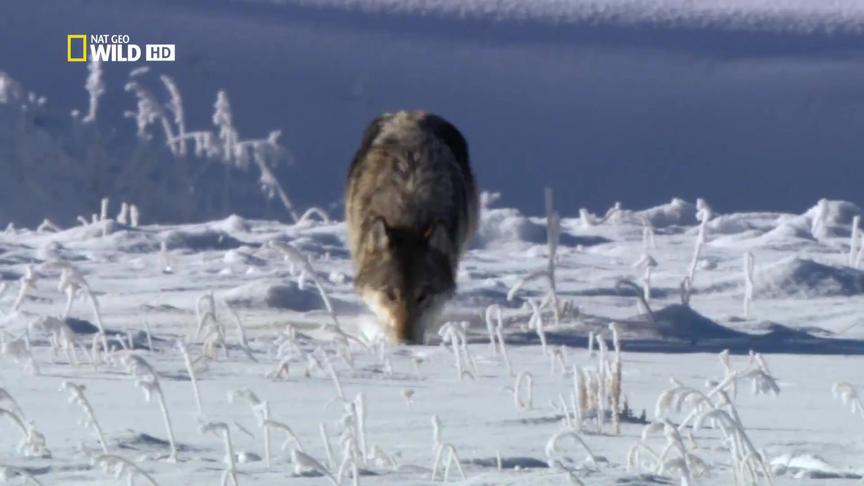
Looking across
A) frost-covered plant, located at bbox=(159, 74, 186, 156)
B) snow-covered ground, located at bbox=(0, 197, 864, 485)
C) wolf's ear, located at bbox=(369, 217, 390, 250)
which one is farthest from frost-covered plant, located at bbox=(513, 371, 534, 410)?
frost-covered plant, located at bbox=(159, 74, 186, 156)

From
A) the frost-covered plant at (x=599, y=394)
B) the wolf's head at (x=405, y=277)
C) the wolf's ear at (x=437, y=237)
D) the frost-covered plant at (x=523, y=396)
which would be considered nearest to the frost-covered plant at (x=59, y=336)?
the frost-covered plant at (x=523, y=396)

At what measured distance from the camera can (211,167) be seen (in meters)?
20.9

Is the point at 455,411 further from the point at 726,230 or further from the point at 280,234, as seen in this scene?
the point at 726,230

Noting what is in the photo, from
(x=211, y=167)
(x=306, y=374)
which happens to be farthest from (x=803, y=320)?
(x=211, y=167)

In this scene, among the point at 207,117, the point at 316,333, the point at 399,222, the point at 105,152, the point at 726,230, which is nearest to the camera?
the point at 316,333

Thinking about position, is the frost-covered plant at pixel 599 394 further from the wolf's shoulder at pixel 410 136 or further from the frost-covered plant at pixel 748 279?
the wolf's shoulder at pixel 410 136

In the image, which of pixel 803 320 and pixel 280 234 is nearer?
pixel 803 320

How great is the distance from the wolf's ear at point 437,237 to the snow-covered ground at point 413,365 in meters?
0.33

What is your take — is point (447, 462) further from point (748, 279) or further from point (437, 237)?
point (748, 279)

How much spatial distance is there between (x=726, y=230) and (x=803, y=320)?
4963mm

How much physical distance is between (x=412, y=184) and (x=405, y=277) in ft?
2.02

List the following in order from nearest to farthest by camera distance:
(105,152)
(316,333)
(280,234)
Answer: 1. (316,333)
2. (280,234)
3. (105,152)

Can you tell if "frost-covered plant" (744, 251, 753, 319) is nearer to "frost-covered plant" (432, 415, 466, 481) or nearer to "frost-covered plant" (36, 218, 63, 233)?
"frost-covered plant" (432, 415, 466, 481)

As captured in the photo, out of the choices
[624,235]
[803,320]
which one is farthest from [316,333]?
[624,235]
